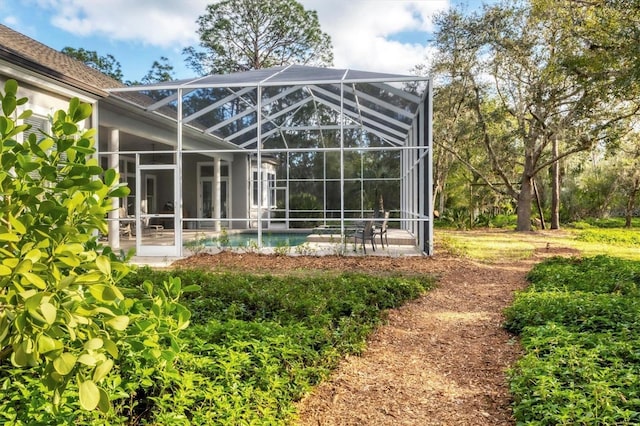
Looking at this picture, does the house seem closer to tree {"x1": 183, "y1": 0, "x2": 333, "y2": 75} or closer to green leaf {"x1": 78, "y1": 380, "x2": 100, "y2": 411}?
green leaf {"x1": 78, "y1": 380, "x2": 100, "y2": 411}

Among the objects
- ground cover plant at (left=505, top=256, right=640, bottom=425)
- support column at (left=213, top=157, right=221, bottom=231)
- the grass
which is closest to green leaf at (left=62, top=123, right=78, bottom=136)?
ground cover plant at (left=505, top=256, right=640, bottom=425)

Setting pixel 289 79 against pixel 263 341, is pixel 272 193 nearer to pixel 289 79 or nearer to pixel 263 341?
pixel 289 79

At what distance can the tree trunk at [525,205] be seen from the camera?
1906 centimetres

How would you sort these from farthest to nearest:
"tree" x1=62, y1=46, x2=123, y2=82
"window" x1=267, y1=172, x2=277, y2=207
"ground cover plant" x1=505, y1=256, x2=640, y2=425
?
1. "tree" x1=62, y1=46, x2=123, y2=82
2. "window" x1=267, y1=172, x2=277, y2=207
3. "ground cover plant" x1=505, y1=256, x2=640, y2=425

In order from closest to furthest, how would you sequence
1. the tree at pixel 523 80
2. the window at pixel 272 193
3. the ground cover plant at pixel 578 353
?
the ground cover plant at pixel 578 353
the tree at pixel 523 80
the window at pixel 272 193

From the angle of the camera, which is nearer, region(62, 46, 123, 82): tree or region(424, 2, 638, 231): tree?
region(424, 2, 638, 231): tree

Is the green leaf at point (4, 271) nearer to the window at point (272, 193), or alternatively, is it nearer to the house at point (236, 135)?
the house at point (236, 135)

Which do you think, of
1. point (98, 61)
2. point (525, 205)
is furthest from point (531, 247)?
point (98, 61)

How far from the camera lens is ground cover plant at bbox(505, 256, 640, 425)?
8.82ft

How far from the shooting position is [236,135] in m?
15.9

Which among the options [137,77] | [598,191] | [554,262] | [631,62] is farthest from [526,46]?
[137,77]

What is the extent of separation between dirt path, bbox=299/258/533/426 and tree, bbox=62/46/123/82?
1345 inches

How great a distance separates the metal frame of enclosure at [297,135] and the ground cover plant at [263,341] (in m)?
4.53

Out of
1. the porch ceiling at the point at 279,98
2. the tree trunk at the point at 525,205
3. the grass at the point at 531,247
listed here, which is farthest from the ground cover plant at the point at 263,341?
the tree trunk at the point at 525,205
